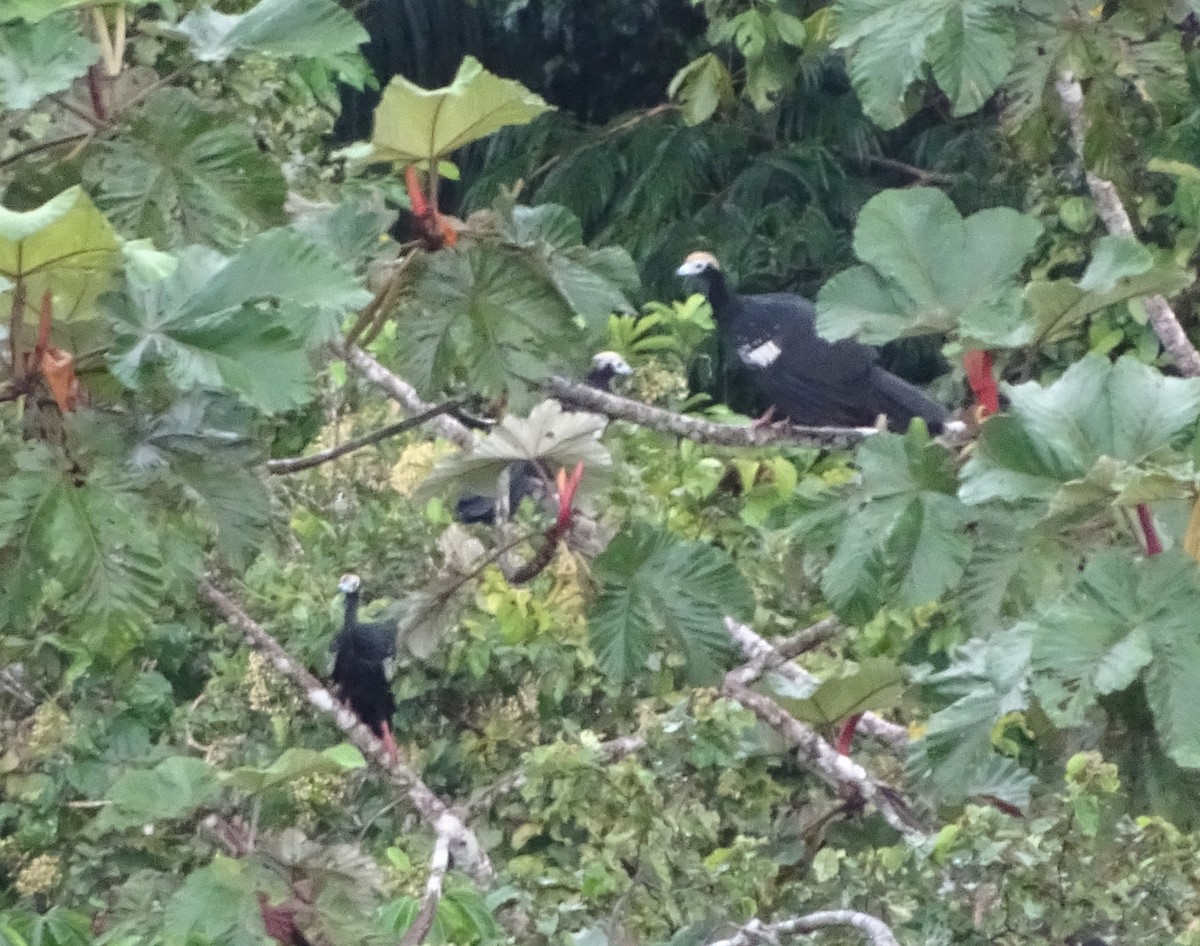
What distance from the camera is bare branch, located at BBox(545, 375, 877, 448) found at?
174 cm

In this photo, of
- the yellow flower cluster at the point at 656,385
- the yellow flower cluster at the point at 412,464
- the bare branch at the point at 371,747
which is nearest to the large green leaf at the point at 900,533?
the bare branch at the point at 371,747

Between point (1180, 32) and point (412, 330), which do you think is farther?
point (1180, 32)

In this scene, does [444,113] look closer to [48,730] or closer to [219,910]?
[219,910]

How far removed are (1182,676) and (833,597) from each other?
1.04ft

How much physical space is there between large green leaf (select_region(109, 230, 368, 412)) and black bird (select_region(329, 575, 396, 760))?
8.36 feet

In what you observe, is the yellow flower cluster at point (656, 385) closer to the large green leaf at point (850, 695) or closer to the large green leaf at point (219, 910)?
the large green leaf at point (850, 695)

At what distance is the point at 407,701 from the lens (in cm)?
357

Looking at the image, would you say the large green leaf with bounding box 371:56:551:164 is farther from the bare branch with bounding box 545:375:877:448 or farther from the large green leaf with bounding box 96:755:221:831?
the large green leaf with bounding box 96:755:221:831

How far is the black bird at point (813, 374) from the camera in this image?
12.1 ft

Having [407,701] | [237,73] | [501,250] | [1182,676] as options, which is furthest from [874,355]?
[1182,676]

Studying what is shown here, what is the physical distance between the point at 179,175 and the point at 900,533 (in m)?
0.61

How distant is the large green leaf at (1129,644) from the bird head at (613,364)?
2745 mm

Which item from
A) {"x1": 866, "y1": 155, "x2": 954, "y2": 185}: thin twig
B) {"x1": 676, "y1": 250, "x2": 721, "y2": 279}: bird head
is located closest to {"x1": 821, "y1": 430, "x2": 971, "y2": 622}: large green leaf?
{"x1": 676, "y1": 250, "x2": 721, "y2": 279}: bird head

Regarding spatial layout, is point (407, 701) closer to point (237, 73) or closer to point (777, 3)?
point (237, 73)
